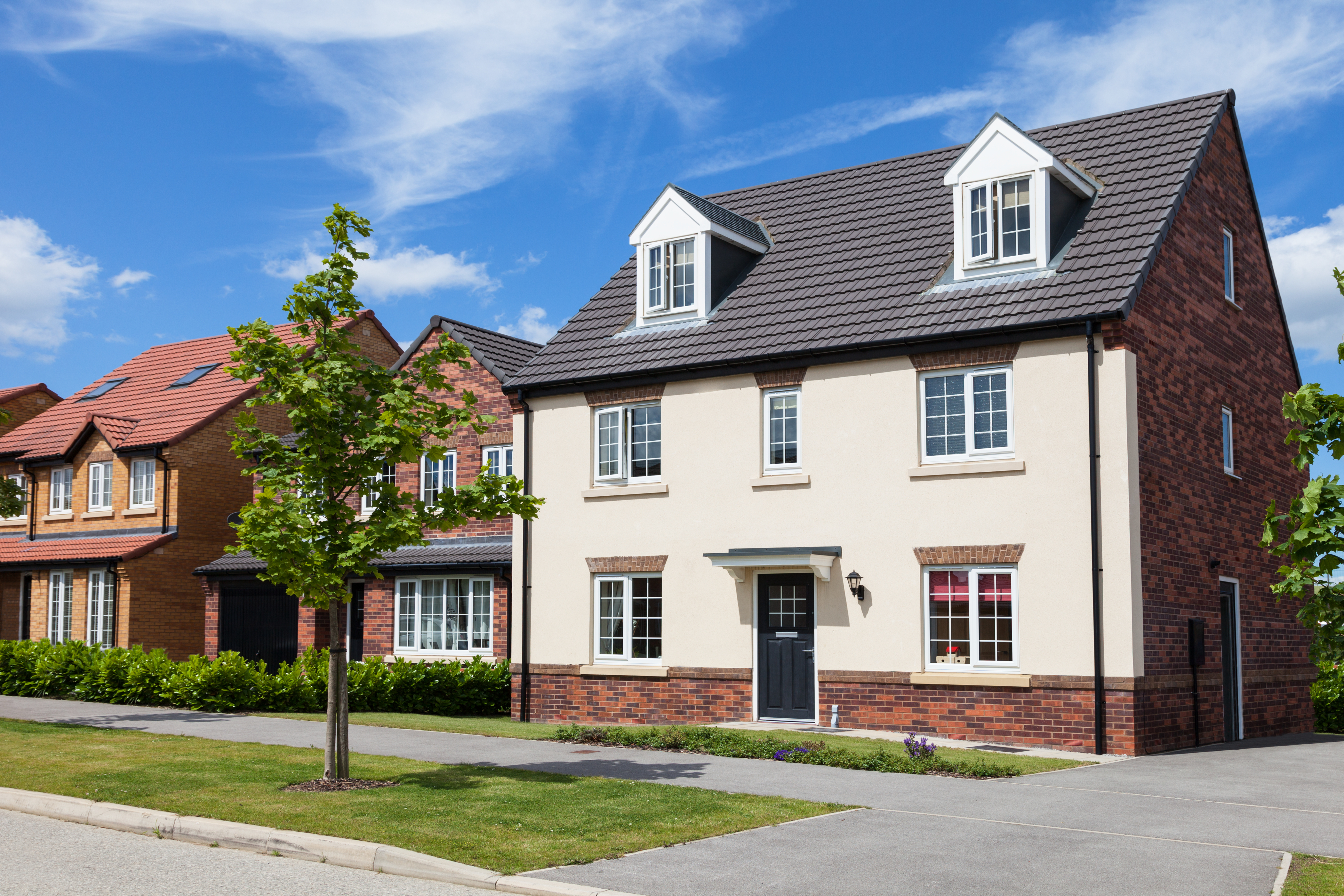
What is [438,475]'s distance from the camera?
88.6ft

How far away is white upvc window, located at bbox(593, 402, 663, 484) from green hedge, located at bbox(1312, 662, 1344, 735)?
44.5 ft

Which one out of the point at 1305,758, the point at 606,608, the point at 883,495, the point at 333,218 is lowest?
the point at 1305,758

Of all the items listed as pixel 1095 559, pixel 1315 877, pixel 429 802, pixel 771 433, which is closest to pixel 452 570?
pixel 771 433

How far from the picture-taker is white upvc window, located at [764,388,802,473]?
19.6 metres

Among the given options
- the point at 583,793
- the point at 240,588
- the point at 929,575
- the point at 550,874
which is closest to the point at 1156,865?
the point at 550,874

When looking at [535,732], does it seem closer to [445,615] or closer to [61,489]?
[445,615]

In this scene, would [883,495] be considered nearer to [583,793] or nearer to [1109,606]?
[1109,606]

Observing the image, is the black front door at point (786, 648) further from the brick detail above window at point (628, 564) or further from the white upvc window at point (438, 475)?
the white upvc window at point (438, 475)

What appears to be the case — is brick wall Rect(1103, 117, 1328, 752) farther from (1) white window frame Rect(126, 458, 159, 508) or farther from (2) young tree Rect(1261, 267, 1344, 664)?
(1) white window frame Rect(126, 458, 159, 508)

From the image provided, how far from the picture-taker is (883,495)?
18406 millimetres

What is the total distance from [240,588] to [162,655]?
7.49 m

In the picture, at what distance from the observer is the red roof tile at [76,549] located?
30.2 m

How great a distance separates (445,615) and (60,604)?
43.3ft

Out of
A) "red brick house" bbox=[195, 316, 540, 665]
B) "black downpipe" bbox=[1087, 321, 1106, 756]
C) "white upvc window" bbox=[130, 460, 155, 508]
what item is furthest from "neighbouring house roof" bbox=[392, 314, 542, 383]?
"black downpipe" bbox=[1087, 321, 1106, 756]
